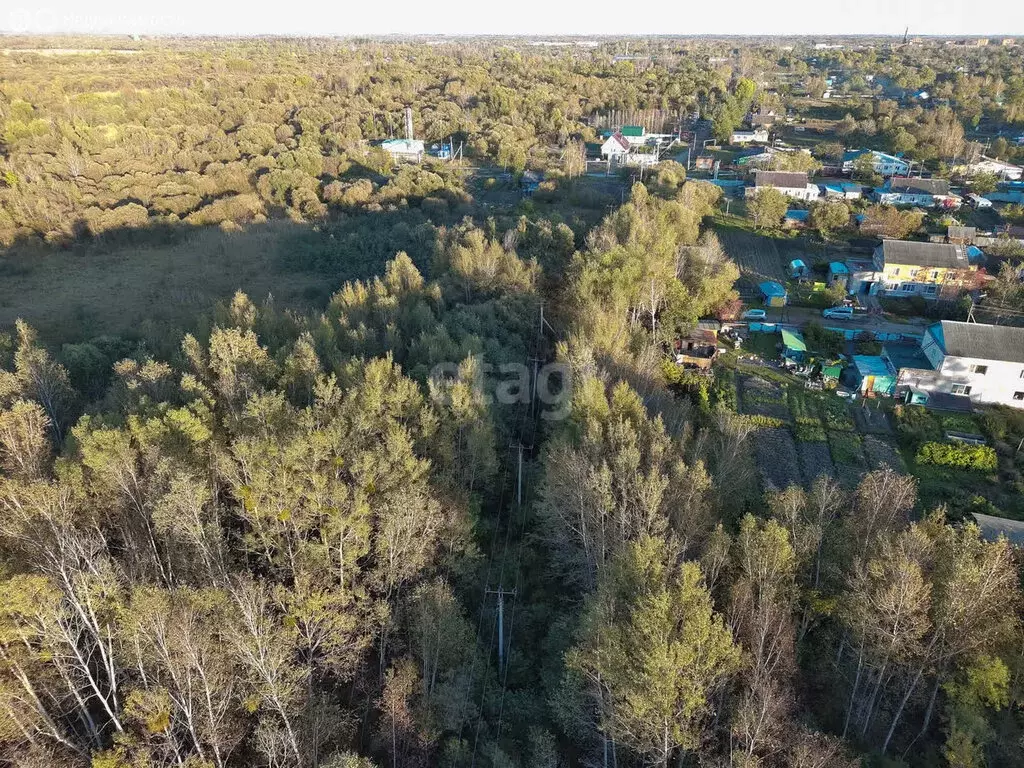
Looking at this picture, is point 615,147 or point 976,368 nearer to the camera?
point 976,368

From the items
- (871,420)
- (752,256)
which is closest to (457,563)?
(871,420)

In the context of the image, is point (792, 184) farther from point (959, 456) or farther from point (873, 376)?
point (959, 456)

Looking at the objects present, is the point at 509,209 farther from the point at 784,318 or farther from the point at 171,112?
the point at 171,112

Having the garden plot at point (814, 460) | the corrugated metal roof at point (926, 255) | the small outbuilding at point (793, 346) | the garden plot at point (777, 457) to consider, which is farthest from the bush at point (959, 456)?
the corrugated metal roof at point (926, 255)

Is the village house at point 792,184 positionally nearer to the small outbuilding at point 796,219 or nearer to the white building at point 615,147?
the small outbuilding at point 796,219

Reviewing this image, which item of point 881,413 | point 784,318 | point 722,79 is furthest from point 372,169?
point 722,79

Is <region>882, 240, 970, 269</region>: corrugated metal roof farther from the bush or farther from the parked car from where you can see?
the bush

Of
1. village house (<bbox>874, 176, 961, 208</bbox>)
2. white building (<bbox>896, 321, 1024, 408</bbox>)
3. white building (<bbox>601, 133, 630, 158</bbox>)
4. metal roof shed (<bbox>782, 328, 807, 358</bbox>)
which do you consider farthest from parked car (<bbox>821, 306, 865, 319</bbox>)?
white building (<bbox>601, 133, 630, 158</bbox>)
